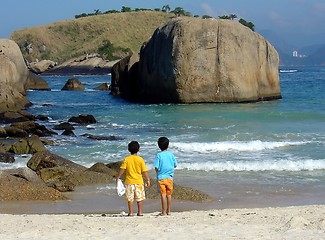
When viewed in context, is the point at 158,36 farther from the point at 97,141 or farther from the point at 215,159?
the point at 215,159

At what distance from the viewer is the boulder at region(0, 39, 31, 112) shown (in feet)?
108

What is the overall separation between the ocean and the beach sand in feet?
6.04

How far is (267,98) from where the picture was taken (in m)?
38.2

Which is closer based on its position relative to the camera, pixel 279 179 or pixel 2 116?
pixel 279 179

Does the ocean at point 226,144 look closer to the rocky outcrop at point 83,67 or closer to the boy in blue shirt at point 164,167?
the boy in blue shirt at point 164,167

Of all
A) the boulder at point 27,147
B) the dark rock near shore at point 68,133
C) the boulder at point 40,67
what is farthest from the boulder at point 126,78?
the boulder at point 40,67

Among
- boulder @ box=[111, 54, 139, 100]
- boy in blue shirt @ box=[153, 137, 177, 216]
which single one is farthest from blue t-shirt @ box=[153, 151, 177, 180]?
boulder @ box=[111, 54, 139, 100]

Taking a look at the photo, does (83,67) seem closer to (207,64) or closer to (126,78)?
(126,78)

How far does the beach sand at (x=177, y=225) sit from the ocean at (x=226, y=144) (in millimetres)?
1842

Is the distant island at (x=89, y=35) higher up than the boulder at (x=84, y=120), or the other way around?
the distant island at (x=89, y=35)

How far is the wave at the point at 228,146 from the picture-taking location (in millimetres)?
20047

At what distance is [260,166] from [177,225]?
7646 millimetres

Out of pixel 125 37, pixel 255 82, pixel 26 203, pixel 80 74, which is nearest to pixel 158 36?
pixel 255 82

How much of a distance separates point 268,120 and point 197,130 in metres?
4.63
